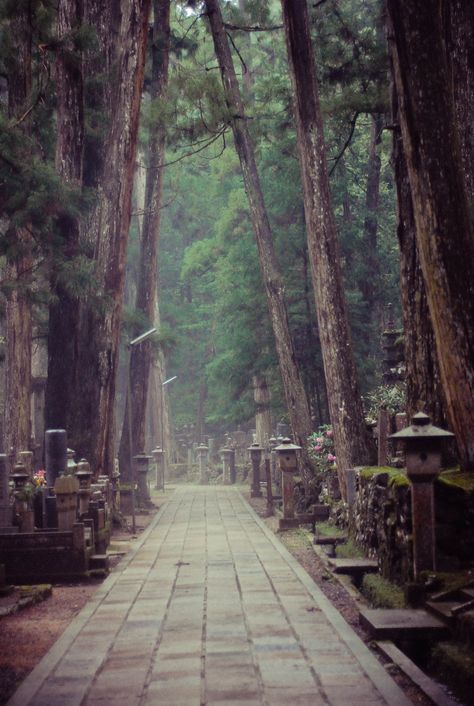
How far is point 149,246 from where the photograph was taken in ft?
78.4

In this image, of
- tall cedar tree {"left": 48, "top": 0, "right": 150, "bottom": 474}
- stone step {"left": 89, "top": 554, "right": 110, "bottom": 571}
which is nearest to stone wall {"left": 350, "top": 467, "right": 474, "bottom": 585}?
stone step {"left": 89, "top": 554, "right": 110, "bottom": 571}

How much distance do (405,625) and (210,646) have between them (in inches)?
54.4

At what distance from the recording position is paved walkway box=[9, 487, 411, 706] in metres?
4.90

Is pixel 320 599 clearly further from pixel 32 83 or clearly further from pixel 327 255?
pixel 32 83

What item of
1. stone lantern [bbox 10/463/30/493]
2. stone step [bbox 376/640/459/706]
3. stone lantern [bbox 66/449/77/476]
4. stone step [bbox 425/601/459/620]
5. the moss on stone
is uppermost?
stone lantern [bbox 66/449/77/476]

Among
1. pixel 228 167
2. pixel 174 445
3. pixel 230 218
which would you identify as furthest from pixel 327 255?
pixel 174 445

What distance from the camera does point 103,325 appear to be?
1584cm

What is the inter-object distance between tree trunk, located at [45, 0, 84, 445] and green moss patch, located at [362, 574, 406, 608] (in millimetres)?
7738

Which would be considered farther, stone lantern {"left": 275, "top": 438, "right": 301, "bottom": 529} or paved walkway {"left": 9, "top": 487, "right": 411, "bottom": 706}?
stone lantern {"left": 275, "top": 438, "right": 301, "bottom": 529}

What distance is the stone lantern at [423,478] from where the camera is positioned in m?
6.87

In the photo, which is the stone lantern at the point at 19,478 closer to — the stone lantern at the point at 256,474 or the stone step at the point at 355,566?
the stone step at the point at 355,566

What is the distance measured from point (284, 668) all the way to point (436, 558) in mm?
2097

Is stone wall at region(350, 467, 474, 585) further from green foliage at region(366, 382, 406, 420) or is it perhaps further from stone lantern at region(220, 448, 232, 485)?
stone lantern at region(220, 448, 232, 485)

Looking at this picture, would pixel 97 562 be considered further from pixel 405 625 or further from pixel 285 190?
pixel 285 190
